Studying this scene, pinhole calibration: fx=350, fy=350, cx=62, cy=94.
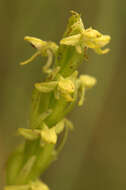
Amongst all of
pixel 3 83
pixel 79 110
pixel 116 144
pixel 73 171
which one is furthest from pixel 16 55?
pixel 116 144

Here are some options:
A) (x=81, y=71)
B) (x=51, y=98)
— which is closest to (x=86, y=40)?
(x=51, y=98)

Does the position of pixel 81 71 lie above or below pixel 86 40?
below

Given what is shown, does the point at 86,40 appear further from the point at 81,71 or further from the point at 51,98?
the point at 81,71

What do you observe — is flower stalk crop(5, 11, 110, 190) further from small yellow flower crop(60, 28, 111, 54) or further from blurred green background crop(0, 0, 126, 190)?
blurred green background crop(0, 0, 126, 190)

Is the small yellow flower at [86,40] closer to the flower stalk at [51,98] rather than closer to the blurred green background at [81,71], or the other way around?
the flower stalk at [51,98]

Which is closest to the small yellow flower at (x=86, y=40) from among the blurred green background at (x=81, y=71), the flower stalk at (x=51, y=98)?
the flower stalk at (x=51, y=98)

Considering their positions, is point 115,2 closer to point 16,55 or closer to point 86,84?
point 16,55
